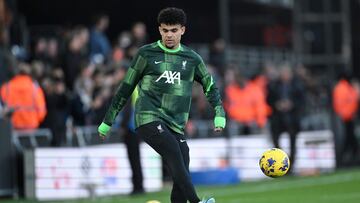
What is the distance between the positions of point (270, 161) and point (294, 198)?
14.8 feet

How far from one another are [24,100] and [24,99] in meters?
0.02

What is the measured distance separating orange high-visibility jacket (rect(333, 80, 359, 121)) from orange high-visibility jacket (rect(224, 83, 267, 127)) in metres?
2.67

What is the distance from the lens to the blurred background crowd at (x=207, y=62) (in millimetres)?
21828

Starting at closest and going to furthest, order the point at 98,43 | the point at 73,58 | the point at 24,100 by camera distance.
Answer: the point at 24,100
the point at 73,58
the point at 98,43

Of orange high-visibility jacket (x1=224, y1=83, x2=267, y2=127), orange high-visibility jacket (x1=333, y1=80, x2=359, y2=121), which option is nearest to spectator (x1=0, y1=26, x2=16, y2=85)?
orange high-visibility jacket (x1=224, y1=83, x2=267, y2=127)

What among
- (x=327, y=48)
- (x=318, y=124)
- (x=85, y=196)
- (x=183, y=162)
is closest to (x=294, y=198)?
(x=85, y=196)

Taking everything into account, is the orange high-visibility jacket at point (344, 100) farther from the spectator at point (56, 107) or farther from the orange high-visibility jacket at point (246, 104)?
the spectator at point (56, 107)

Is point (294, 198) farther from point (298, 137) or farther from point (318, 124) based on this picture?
point (318, 124)

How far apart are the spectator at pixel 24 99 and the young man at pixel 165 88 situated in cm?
760

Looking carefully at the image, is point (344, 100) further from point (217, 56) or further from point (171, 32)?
point (171, 32)

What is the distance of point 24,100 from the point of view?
68.1ft

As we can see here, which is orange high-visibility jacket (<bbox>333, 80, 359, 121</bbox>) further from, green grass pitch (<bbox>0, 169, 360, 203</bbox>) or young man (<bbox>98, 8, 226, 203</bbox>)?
young man (<bbox>98, 8, 226, 203</bbox>)

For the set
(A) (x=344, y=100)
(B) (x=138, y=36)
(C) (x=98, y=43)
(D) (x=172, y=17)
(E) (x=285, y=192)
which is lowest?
(E) (x=285, y=192)

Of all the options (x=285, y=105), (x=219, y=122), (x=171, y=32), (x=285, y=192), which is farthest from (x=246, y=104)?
(x=171, y=32)
